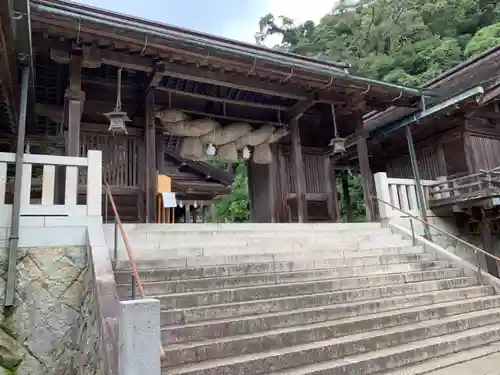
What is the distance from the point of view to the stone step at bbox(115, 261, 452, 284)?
4980 millimetres

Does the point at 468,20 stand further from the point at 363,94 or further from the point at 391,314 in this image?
the point at 391,314

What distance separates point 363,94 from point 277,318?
6.66 meters

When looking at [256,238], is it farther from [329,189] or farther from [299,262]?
[329,189]

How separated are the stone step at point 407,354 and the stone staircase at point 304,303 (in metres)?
0.01

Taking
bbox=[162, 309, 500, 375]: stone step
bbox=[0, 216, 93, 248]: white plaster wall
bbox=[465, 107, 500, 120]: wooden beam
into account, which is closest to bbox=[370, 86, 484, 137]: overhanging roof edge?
bbox=[465, 107, 500, 120]: wooden beam

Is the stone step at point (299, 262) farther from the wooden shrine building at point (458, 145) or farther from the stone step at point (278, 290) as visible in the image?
the wooden shrine building at point (458, 145)

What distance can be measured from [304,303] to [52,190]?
3.99 metres

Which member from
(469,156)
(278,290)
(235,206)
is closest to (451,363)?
(278,290)

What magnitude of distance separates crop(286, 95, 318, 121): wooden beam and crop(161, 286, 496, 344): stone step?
5.26 meters

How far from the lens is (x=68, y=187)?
18.8 feet

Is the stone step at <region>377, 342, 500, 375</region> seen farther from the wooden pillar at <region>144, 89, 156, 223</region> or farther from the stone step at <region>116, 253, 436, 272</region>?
the wooden pillar at <region>144, 89, 156, 223</region>

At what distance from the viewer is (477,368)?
437cm

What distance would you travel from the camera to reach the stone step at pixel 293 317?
411 centimetres

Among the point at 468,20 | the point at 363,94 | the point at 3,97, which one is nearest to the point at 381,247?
the point at 363,94
